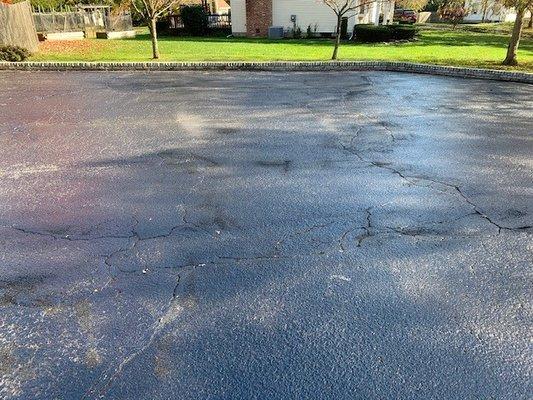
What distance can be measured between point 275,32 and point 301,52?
28.5ft

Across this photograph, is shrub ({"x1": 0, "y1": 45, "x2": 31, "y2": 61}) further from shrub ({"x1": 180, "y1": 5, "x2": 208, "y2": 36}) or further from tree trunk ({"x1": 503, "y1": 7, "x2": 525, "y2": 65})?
tree trunk ({"x1": 503, "y1": 7, "x2": 525, "y2": 65})

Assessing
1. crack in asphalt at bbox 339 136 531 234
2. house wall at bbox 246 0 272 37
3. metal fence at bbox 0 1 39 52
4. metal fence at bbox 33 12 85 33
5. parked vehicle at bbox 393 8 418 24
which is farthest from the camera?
parked vehicle at bbox 393 8 418 24

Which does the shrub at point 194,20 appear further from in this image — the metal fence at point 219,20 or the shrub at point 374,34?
the shrub at point 374,34

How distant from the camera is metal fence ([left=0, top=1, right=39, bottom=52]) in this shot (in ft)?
A: 56.4

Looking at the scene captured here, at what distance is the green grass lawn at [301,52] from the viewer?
16.6 m

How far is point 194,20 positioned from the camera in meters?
29.5

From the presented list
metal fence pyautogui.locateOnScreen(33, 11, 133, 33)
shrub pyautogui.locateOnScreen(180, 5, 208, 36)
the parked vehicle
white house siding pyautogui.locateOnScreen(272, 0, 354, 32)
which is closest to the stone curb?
metal fence pyautogui.locateOnScreen(33, 11, 133, 33)

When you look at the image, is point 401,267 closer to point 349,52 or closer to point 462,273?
point 462,273

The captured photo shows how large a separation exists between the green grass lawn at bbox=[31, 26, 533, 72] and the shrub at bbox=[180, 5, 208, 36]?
633 centimetres

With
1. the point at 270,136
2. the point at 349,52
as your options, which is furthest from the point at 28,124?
the point at 349,52

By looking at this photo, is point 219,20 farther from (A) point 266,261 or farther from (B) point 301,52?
(A) point 266,261

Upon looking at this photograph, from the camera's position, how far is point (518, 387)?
2646mm

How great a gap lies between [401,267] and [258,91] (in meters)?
8.60

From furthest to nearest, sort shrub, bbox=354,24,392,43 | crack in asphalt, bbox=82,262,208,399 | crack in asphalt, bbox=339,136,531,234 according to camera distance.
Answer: shrub, bbox=354,24,392,43 < crack in asphalt, bbox=339,136,531,234 < crack in asphalt, bbox=82,262,208,399
